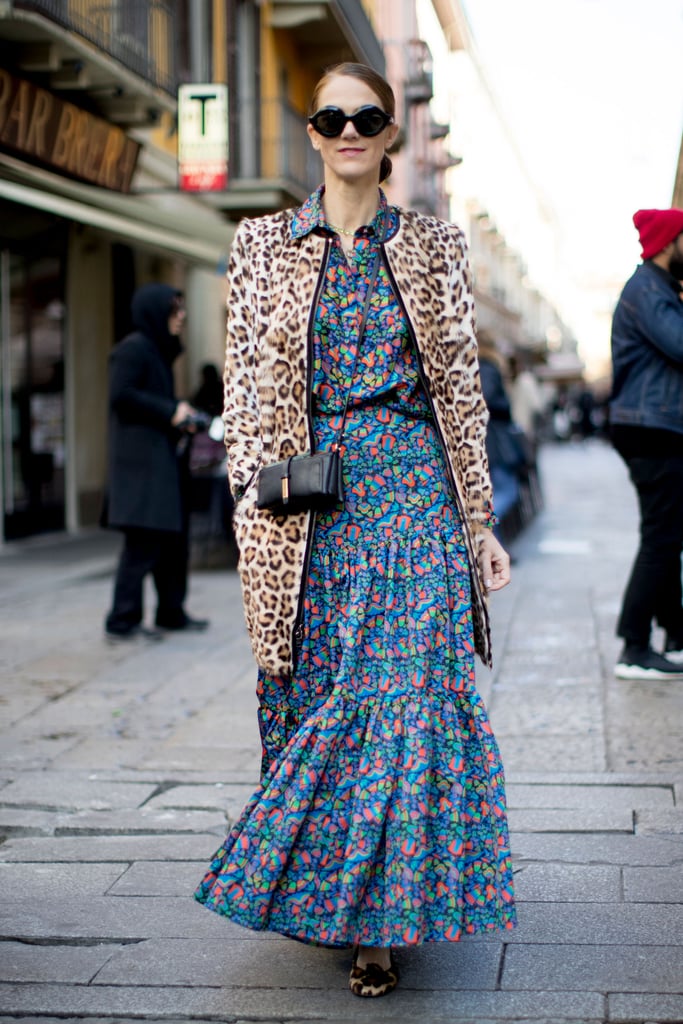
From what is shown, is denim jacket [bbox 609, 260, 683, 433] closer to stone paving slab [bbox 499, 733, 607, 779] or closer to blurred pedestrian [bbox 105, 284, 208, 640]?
stone paving slab [bbox 499, 733, 607, 779]

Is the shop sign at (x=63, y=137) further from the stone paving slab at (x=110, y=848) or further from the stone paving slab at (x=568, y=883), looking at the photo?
the stone paving slab at (x=568, y=883)

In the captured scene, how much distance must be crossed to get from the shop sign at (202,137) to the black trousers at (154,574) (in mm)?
8101

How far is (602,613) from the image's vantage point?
27.2 ft

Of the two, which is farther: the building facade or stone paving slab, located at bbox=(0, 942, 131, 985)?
the building facade

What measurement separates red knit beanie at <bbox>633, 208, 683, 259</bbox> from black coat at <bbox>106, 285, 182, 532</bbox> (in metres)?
2.64

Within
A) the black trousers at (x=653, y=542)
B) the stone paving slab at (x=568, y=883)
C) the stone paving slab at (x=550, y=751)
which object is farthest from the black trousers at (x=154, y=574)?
the stone paving slab at (x=568, y=883)

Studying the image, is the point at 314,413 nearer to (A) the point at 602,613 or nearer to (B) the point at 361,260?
(B) the point at 361,260

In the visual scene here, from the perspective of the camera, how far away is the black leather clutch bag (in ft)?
9.93

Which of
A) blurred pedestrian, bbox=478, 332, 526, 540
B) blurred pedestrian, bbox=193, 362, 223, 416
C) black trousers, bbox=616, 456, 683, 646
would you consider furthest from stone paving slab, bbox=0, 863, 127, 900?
blurred pedestrian, bbox=478, 332, 526, 540

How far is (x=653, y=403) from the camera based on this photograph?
232 inches

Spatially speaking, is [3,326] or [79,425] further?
[79,425]

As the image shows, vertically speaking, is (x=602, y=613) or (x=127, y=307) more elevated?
(x=127, y=307)

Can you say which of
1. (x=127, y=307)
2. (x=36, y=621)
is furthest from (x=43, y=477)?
(x=36, y=621)

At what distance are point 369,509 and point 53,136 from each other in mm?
10778
